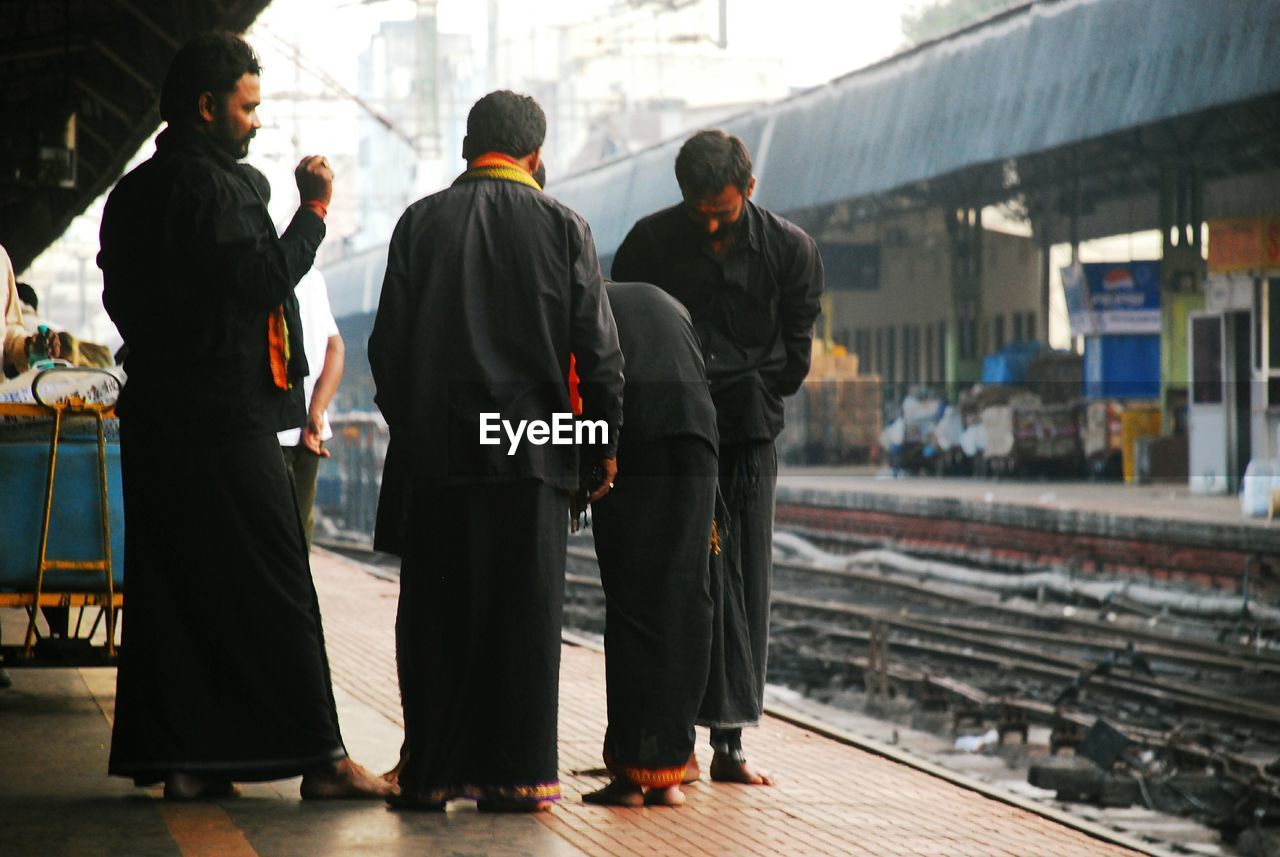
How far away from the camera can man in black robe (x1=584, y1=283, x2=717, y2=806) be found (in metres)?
4.65

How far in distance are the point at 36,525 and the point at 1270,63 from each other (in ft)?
42.8

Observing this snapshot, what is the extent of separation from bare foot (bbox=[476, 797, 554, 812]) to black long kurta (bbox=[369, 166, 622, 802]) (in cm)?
2

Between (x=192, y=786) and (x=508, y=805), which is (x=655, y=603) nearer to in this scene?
(x=508, y=805)

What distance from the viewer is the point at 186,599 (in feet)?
14.2

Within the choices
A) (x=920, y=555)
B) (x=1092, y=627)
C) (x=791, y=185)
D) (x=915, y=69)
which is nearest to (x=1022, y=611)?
(x=1092, y=627)

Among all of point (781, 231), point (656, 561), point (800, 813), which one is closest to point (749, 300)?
point (781, 231)

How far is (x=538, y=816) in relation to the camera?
434 cm

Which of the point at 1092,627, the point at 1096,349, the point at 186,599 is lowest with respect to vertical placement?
the point at 1092,627

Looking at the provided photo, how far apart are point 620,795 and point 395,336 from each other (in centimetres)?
137

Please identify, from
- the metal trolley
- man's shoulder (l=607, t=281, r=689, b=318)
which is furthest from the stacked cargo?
man's shoulder (l=607, t=281, r=689, b=318)

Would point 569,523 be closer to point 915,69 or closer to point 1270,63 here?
point 1270,63

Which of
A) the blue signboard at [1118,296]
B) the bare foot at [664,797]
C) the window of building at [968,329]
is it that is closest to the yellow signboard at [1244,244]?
the blue signboard at [1118,296]

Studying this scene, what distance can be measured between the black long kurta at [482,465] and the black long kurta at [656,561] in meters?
0.31

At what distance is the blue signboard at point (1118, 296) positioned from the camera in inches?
942
